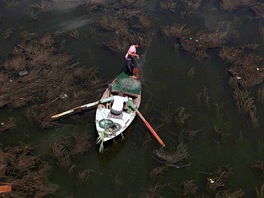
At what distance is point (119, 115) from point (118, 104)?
1.50 feet

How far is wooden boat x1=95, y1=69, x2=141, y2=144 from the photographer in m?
12.3

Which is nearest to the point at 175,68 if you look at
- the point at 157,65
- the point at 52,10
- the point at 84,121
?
the point at 157,65

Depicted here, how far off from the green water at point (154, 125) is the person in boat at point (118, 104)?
1068 millimetres

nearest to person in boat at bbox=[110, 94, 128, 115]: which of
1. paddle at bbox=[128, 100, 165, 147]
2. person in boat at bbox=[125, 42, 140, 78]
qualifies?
paddle at bbox=[128, 100, 165, 147]

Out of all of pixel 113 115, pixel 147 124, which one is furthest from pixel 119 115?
pixel 147 124

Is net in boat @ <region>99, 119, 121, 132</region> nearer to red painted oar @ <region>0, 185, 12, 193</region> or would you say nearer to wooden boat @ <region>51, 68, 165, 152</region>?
wooden boat @ <region>51, 68, 165, 152</region>

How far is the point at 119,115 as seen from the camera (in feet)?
42.3

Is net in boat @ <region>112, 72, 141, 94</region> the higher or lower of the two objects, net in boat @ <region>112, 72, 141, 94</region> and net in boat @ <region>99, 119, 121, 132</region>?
the higher

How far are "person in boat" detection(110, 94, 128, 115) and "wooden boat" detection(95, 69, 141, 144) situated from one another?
182 millimetres

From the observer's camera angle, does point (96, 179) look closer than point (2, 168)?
No

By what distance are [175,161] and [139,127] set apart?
2.27 metres

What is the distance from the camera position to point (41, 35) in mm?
17672

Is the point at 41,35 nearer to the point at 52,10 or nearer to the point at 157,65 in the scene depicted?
the point at 52,10

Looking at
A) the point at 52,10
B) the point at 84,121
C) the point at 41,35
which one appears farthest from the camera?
the point at 52,10
